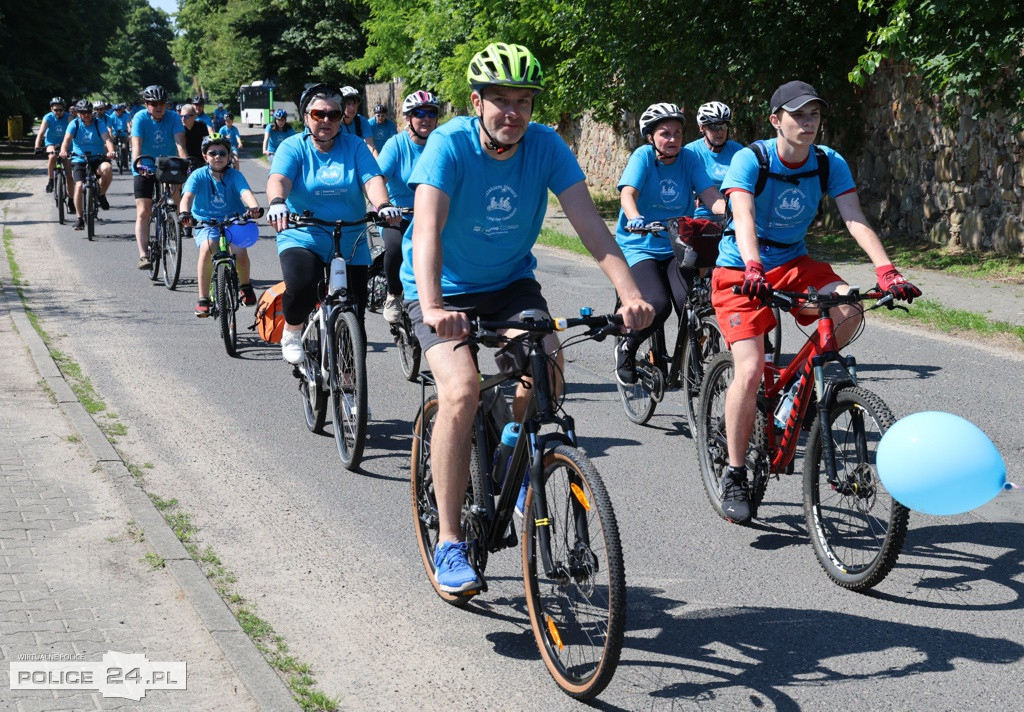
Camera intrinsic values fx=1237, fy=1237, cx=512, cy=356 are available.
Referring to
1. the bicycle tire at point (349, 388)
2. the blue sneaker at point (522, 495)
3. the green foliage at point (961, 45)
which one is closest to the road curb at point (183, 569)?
the blue sneaker at point (522, 495)

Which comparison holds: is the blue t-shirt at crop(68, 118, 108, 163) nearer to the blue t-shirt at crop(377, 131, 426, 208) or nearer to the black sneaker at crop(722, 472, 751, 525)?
the blue t-shirt at crop(377, 131, 426, 208)

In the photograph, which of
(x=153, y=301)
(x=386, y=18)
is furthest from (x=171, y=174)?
(x=386, y=18)

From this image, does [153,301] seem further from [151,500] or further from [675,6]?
[675,6]

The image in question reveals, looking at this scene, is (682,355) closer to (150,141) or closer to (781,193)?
(781,193)

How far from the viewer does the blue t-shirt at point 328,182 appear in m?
7.78

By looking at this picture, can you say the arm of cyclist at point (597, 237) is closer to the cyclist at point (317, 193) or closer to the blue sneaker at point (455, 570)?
the blue sneaker at point (455, 570)

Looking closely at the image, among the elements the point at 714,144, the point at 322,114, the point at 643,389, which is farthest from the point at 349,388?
the point at 714,144

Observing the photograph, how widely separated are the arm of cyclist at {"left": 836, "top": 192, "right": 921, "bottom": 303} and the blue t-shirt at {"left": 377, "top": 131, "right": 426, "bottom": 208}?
480cm

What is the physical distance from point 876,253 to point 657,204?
3.01m

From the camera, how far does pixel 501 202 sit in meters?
4.59

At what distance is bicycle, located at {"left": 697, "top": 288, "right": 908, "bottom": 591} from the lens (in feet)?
15.9

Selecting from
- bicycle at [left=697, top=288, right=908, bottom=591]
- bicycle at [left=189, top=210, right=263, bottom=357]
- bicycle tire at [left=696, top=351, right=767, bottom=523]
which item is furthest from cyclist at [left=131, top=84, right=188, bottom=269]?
bicycle at [left=697, top=288, right=908, bottom=591]

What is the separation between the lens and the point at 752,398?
5578mm

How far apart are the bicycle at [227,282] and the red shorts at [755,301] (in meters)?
4.99
